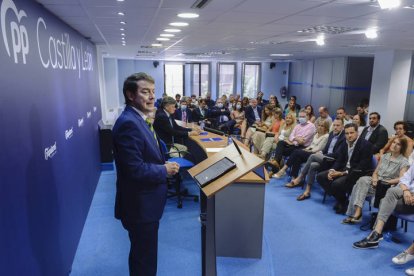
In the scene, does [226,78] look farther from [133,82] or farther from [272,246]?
[133,82]

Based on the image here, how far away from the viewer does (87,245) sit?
3.57 m

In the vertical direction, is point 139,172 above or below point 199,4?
below

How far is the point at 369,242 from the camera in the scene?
3602mm

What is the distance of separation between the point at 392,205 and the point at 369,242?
0.51 m

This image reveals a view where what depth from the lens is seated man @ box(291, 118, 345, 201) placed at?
5109 millimetres

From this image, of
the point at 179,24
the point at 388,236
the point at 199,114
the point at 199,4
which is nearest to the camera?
the point at 199,4

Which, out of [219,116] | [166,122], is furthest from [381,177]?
[219,116]

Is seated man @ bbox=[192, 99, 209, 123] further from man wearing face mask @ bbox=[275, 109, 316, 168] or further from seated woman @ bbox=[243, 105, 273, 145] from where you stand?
man wearing face mask @ bbox=[275, 109, 316, 168]

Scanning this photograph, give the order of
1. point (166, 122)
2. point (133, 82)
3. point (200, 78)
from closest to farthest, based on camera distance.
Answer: point (133, 82) → point (166, 122) → point (200, 78)

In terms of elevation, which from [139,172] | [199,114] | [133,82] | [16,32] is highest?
[16,32]

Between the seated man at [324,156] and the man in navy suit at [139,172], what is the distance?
11.2ft

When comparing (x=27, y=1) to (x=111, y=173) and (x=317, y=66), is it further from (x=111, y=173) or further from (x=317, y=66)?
(x=317, y=66)

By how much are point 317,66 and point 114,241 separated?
12.4 m

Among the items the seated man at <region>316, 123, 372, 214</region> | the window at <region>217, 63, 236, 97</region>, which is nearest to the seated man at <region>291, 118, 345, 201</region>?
the seated man at <region>316, 123, 372, 214</region>
